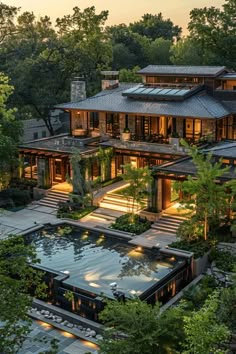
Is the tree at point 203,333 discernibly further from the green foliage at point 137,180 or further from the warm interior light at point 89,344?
the green foliage at point 137,180

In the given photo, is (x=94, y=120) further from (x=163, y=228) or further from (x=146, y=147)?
(x=163, y=228)

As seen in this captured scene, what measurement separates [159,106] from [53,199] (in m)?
10.8

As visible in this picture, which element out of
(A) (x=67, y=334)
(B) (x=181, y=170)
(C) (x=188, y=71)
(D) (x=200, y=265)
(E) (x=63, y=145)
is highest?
(C) (x=188, y=71)

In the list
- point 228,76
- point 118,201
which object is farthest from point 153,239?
point 228,76

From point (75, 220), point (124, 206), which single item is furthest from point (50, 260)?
point (124, 206)

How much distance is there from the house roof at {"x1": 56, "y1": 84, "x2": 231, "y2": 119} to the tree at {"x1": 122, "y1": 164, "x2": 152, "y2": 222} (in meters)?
7.90

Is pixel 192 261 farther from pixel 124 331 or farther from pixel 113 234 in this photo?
pixel 124 331

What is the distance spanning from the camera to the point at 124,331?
493 inches

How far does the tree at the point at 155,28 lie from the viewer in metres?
93.5

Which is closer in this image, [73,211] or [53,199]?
[73,211]

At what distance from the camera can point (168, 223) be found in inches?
1098

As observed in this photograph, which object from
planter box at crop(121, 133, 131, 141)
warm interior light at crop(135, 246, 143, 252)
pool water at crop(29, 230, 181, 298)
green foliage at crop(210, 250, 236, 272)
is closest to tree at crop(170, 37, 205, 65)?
planter box at crop(121, 133, 131, 141)

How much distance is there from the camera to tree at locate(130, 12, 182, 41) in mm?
93500

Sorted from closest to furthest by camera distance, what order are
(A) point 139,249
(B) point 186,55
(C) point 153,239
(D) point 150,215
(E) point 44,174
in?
(A) point 139,249, (C) point 153,239, (D) point 150,215, (E) point 44,174, (B) point 186,55
